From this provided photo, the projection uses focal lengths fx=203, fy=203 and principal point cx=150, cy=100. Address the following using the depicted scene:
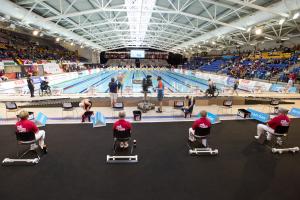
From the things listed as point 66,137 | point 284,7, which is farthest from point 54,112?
point 284,7

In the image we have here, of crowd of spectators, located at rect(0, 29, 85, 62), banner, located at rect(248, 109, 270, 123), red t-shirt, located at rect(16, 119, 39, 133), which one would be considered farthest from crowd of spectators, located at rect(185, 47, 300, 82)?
crowd of spectators, located at rect(0, 29, 85, 62)

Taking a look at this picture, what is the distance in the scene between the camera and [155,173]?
13.3 feet


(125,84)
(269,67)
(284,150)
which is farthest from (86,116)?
(269,67)

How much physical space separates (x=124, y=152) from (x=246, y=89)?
44.9ft

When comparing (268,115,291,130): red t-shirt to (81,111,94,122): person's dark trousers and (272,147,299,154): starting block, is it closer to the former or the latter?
(272,147,299,154): starting block

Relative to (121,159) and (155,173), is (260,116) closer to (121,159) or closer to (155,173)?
(155,173)

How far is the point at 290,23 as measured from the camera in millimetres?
15703

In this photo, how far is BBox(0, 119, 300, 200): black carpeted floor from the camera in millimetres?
3420

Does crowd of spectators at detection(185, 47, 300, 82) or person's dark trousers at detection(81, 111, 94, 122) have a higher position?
crowd of spectators at detection(185, 47, 300, 82)

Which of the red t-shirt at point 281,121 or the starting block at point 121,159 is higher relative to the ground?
the red t-shirt at point 281,121

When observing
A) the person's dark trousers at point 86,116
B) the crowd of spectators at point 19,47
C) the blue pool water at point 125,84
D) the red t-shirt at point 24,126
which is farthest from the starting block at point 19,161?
the crowd of spectators at point 19,47

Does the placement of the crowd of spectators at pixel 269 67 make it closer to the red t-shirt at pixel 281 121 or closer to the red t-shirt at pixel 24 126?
the red t-shirt at pixel 281 121

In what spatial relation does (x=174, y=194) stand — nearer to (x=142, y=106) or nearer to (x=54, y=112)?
(x=142, y=106)

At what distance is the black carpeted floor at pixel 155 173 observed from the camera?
3420mm
